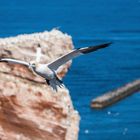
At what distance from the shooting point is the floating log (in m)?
7.52

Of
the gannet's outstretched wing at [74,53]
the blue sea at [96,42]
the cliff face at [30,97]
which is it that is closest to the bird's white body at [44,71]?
the gannet's outstretched wing at [74,53]

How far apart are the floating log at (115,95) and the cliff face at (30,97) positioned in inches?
94.2

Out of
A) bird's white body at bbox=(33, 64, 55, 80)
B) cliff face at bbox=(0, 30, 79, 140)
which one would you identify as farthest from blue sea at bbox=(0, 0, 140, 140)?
bird's white body at bbox=(33, 64, 55, 80)

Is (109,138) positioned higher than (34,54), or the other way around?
(109,138)

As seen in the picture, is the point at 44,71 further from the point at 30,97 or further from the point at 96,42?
the point at 96,42

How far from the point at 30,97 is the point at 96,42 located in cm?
402

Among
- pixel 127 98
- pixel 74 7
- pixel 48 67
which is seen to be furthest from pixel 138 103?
pixel 48 67

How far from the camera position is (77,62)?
8.29 metres

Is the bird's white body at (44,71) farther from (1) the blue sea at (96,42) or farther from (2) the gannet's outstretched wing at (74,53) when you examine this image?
(1) the blue sea at (96,42)

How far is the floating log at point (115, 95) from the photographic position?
7.52m

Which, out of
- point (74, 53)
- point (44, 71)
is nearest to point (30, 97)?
point (44, 71)

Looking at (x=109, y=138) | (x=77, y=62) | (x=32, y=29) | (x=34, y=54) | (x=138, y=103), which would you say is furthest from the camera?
(x=32, y=29)

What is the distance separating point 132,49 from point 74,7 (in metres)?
1.38

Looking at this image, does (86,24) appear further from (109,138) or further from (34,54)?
(34,54)
